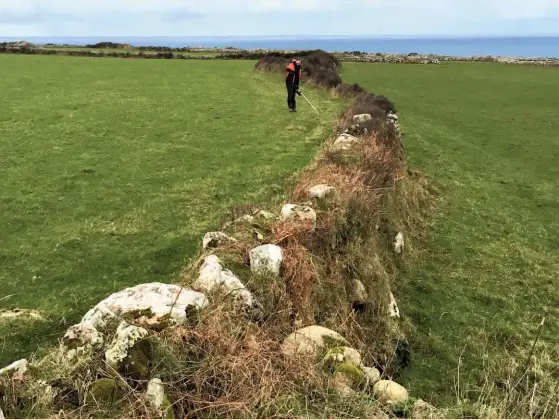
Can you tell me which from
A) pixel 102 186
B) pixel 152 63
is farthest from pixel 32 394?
pixel 152 63

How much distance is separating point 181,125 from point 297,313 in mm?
13924

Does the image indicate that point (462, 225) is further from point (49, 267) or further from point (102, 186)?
point (49, 267)

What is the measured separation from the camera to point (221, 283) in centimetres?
742

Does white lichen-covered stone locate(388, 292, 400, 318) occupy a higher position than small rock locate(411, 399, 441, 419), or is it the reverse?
small rock locate(411, 399, 441, 419)

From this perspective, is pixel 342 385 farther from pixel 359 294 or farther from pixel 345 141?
pixel 345 141

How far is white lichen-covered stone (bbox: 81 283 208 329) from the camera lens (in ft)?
20.7

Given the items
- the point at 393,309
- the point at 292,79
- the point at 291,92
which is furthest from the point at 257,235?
the point at 291,92

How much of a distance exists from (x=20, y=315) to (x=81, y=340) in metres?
2.47

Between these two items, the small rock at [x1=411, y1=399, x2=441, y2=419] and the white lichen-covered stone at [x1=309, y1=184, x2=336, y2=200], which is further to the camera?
the white lichen-covered stone at [x1=309, y1=184, x2=336, y2=200]

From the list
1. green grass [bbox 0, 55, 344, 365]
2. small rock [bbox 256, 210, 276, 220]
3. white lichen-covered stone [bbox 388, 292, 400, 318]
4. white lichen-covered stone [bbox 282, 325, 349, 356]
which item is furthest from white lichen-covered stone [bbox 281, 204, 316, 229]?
white lichen-covered stone [bbox 282, 325, 349, 356]

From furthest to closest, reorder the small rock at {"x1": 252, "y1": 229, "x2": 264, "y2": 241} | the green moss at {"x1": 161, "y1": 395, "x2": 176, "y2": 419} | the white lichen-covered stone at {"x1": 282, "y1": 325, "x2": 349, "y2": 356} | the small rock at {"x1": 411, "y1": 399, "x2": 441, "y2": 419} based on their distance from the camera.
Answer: the small rock at {"x1": 252, "y1": 229, "x2": 264, "y2": 241} < the white lichen-covered stone at {"x1": 282, "y1": 325, "x2": 349, "y2": 356} < the small rock at {"x1": 411, "y1": 399, "x2": 441, "y2": 419} < the green moss at {"x1": 161, "y1": 395, "x2": 176, "y2": 419}

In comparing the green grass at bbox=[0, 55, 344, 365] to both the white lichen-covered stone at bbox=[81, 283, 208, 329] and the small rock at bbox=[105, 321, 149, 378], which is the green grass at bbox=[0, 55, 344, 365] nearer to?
the white lichen-covered stone at bbox=[81, 283, 208, 329]

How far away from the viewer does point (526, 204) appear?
17109 millimetres

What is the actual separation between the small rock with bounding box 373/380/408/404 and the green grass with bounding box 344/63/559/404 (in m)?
2.37
